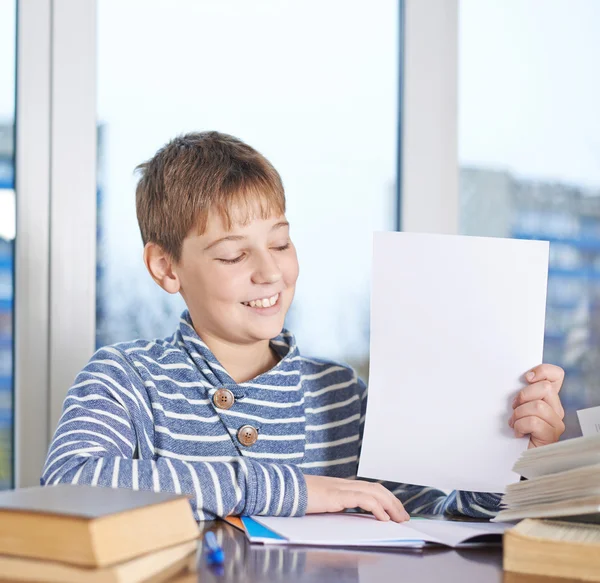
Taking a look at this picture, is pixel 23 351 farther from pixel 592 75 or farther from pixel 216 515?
pixel 592 75

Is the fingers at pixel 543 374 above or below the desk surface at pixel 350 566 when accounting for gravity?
above

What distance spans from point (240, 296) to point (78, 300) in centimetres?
42

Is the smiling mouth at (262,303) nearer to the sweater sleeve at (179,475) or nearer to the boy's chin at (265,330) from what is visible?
the boy's chin at (265,330)

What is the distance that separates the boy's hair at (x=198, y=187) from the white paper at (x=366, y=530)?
46cm

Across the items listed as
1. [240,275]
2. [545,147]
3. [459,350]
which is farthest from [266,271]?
[545,147]

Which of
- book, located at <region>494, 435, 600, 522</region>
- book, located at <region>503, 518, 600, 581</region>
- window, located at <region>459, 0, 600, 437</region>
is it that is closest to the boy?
book, located at <region>494, 435, 600, 522</region>

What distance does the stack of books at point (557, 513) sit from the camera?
69cm

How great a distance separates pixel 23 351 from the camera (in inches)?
56.9

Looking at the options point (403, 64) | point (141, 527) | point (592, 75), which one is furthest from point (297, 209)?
point (141, 527)

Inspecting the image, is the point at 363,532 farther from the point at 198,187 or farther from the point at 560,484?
the point at 198,187

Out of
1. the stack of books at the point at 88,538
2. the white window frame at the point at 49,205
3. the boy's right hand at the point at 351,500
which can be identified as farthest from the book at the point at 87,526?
the white window frame at the point at 49,205

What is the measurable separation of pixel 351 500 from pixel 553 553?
11.9 inches

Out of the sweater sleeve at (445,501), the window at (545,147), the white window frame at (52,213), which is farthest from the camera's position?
the window at (545,147)

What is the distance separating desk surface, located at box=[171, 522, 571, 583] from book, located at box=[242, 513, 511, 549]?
0.06ft
